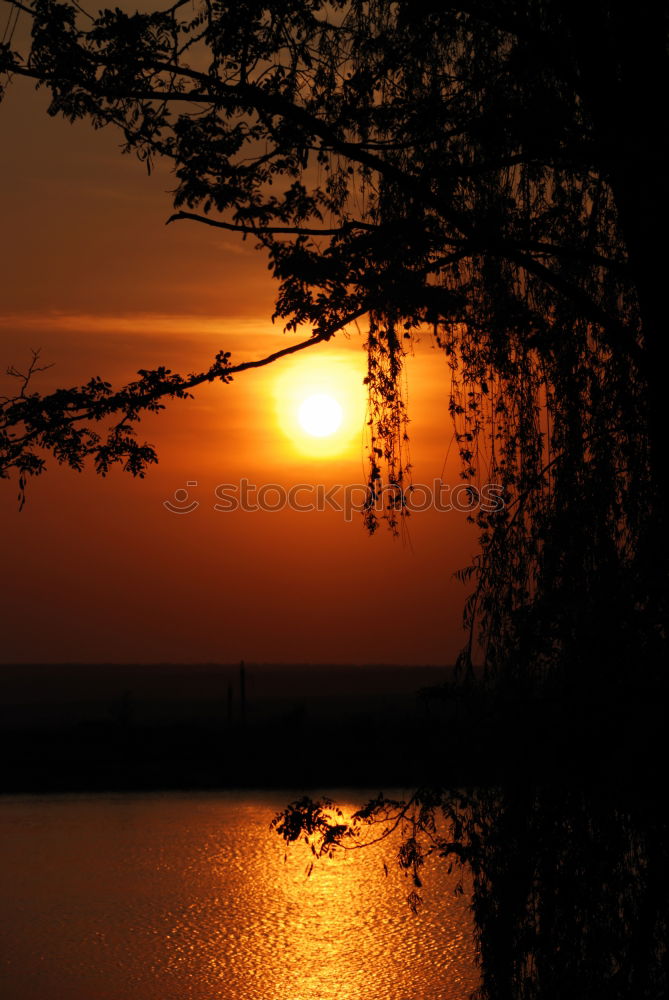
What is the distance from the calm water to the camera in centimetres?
943

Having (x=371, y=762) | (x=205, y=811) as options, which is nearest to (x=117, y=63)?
(x=205, y=811)

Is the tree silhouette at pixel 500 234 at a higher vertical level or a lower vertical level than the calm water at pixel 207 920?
higher

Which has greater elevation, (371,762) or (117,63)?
(117,63)

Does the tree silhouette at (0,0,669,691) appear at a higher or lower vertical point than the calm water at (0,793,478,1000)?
higher

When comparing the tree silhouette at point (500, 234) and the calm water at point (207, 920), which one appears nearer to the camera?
the tree silhouette at point (500, 234)

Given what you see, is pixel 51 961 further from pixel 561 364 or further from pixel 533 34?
pixel 533 34

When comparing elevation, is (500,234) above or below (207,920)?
above

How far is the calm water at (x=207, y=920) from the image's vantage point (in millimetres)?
9430

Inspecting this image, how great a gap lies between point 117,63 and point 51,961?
7.77 m

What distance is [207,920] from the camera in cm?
1175

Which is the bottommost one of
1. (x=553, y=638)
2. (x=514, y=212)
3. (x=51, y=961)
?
(x=51, y=961)

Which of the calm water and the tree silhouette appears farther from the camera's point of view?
the calm water

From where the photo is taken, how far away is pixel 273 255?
4539 mm

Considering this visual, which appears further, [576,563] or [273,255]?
[273,255]
